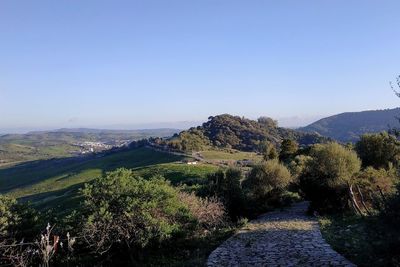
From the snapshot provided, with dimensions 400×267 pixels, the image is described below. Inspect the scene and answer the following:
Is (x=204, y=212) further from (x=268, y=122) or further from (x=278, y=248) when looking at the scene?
(x=268, y=122)

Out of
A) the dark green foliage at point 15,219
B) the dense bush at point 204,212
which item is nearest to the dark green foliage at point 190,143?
the dense bush at point 204,212

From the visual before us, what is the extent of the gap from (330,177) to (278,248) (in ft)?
36.3

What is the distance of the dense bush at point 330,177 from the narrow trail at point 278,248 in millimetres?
3916

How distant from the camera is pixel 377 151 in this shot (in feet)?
114

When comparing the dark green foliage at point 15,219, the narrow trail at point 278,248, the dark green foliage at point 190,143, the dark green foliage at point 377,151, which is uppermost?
the dark green foliage at point 377,151

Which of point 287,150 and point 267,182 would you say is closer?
point 267,182

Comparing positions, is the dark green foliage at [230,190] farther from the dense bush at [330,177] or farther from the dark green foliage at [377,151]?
the dark green foliage at [377,151]

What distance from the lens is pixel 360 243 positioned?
1487 centimetres

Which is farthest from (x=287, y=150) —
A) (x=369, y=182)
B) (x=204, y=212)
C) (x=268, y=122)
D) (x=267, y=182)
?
(x=268, y=122)

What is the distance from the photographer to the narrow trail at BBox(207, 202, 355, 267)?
13.7m

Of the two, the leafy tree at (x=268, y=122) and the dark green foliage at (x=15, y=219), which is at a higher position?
the leafy tree at (x=268, y=122)

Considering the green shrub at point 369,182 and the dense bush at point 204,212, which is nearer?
the dense bush at point 204,212

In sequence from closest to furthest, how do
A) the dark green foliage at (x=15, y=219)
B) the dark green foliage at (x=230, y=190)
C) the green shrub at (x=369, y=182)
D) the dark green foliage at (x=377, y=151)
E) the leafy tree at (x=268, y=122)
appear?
the dark green foliage at (x=15, y=219)
the green shrub at (x=369, y=182)
the dark green foliage at (x=230, y=190)
the dark green foliage at (x=377, y=151)
the leafy tree at (x=268, y=122)

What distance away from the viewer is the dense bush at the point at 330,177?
973 inches
